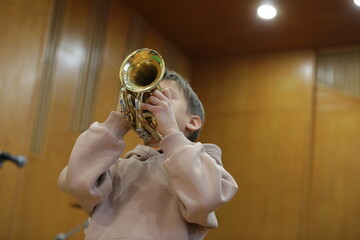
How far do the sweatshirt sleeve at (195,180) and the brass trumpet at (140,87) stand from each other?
12 cm

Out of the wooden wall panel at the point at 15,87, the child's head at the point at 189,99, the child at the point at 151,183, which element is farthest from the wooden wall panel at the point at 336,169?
the child at the point at 151,183

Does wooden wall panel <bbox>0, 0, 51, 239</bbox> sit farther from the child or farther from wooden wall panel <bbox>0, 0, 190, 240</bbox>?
the child

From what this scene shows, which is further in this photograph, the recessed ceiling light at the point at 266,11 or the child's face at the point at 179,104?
the recessed ceiling light at the point at 266,11

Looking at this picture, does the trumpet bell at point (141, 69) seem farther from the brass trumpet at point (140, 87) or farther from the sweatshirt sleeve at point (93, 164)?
the sweatshirt sleeve at point (93, 164)

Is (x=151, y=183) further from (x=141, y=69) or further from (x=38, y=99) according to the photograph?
(x=38, y=99)

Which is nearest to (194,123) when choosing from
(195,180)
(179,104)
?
(179,104)

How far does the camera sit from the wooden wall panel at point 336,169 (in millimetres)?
5781

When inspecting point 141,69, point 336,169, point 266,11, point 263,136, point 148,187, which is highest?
point 266,11

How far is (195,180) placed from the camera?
141cm

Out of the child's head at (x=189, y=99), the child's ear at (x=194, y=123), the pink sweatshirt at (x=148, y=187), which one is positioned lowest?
the pink sweatshirt at (x=148, y=187)

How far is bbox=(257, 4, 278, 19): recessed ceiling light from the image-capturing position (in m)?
5.73

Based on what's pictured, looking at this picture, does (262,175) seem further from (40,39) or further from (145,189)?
(145,189)

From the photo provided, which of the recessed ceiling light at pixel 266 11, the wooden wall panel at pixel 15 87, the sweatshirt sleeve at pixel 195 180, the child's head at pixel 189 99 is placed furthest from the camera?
the recessed ceiling light at pixel 266 11

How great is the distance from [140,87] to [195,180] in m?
0.37
